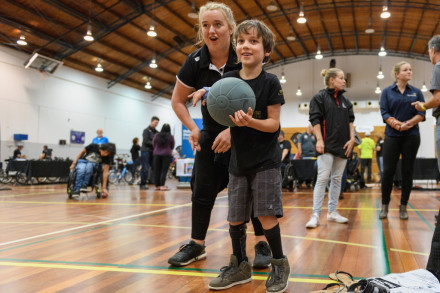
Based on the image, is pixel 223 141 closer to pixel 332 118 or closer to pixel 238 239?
pixel 238 239

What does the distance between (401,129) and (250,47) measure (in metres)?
2.70

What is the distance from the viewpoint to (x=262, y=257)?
227cm

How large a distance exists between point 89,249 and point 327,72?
305 cm

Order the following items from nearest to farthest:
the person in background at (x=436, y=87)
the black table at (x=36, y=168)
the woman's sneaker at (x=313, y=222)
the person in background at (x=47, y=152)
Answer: the person in background at (x=436, y=87), the woman's sneaker at (x=313, y=222), the black table at (x=36, y=168), the person in background at (x=47, y=152)

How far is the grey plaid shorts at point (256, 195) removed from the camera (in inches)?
71.8

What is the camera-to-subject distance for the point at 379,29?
1905 cm

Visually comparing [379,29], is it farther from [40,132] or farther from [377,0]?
[40,132]

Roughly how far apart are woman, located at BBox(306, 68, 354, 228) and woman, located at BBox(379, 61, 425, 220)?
17.5 inches

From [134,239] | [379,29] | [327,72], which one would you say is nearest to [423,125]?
[379,29]

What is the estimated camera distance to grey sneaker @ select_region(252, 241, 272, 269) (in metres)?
2.22

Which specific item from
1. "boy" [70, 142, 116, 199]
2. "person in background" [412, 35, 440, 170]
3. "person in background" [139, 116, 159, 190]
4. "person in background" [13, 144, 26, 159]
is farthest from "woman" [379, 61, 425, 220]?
"person in background" [13, 144, 26, 159]

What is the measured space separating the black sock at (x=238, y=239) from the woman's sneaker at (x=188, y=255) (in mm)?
419

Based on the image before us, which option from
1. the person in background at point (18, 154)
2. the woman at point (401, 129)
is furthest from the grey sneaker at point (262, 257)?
the person in background at point (18, 154)

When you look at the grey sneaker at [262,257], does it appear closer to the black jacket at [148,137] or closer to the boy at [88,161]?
the boy at [88,161]
